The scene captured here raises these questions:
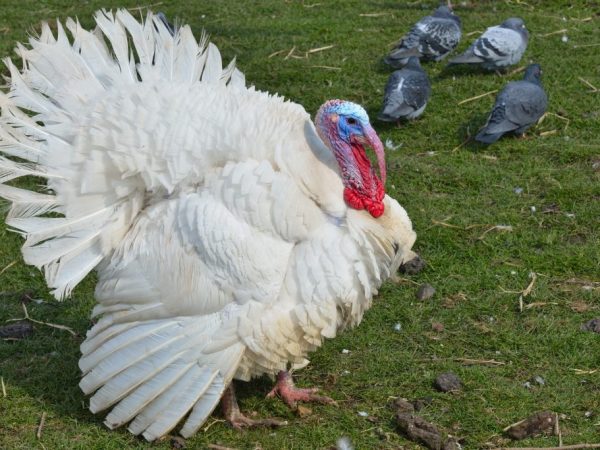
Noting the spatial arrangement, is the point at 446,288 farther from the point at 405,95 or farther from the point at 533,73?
the point at 533,73

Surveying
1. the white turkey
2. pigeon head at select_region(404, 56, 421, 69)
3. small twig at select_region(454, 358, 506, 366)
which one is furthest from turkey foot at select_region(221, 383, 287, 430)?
pigeon head at select_region(404, 56, 421, 69)

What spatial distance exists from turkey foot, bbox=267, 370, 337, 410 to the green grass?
0.08 meters

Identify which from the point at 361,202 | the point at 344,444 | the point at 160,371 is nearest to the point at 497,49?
the point at 361,202

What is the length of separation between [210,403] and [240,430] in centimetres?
42

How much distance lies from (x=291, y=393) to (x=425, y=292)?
4.63 ft

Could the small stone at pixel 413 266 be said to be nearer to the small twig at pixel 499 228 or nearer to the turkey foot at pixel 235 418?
the small twig at pixel 499 228

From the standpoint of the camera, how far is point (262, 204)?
4.67m

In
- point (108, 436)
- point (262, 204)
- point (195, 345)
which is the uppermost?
point (262, 204)

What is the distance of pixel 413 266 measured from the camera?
6.63 metres

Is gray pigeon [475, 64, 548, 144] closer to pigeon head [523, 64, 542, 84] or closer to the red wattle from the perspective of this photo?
pigeon head [523, 64, 542, 84]

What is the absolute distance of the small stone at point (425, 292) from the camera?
20.8 feet

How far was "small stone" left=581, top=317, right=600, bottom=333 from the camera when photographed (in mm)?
5895

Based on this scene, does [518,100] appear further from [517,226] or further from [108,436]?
[108,436]

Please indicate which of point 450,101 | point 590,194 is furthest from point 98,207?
point 450,101
